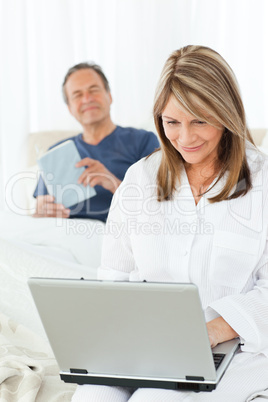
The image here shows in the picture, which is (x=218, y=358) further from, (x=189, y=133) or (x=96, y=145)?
(x=96, y=145)

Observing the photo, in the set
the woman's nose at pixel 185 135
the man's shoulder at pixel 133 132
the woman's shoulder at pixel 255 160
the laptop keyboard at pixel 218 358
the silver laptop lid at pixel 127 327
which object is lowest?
the laptop keyboard at pixel 218 358

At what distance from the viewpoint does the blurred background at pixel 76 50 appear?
306 cm

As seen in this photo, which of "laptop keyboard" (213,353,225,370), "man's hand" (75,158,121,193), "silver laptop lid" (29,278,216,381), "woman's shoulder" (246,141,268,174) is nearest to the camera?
"silver laptop lid" (29,278,216,381)

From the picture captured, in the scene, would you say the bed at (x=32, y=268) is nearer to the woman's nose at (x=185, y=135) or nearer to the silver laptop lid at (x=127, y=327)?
the silver laptop lid at (x=127, y=327)

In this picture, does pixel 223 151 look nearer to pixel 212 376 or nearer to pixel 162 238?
pixel 162 238

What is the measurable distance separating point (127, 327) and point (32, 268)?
829 mm

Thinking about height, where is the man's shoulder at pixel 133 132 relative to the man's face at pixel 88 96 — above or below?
below

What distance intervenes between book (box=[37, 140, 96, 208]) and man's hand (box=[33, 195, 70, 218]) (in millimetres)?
24

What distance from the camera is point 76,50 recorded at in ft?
10.5

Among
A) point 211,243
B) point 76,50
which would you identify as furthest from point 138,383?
point 76,50

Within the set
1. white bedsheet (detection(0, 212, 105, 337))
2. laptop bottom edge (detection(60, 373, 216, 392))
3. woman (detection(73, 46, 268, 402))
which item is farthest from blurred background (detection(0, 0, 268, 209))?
laptop bottom edge (detection(60, 373, 216, 392))

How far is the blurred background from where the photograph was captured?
306cm

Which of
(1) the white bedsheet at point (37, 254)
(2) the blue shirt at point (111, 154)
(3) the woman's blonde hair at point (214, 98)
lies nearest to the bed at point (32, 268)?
(1) the white bedsheet at point (37, 254)

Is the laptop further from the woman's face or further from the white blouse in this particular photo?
the woman's face
